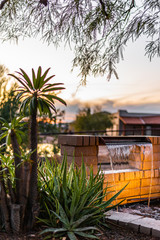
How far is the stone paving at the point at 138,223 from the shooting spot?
2658 millimetres

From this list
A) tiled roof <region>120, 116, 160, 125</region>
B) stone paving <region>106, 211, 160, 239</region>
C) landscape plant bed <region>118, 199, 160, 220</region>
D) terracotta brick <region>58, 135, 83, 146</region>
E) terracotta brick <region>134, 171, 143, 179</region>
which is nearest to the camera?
stone paving <region>106, 211, 160, 239</region>

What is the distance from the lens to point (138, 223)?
276cm

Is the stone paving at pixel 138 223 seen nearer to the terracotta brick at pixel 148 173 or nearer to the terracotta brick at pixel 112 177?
the terracotta brick at pixel 112 177

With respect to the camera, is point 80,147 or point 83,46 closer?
point 80,147

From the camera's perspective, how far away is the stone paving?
2.66 metres

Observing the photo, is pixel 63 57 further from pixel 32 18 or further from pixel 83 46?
pixel 32 18

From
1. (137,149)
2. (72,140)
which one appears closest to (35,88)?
(72,140)

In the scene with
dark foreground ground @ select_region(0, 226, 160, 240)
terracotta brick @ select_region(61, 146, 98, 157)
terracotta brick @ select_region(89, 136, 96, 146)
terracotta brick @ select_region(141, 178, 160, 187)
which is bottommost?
dark foreground ground @ select_region(0, 226, 160, 240)

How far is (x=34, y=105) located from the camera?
2.34 meters

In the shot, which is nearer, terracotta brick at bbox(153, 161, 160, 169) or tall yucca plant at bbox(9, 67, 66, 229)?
tall yucca plant at bbox(9, 67, 66, 229)

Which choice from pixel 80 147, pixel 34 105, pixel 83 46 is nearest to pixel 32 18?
pixel 83 46

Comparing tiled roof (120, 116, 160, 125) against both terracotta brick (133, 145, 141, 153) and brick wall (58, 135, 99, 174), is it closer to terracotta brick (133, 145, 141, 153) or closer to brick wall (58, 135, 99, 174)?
terracotta brick (133, 145, 141, 153)

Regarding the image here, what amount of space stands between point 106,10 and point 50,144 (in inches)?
189

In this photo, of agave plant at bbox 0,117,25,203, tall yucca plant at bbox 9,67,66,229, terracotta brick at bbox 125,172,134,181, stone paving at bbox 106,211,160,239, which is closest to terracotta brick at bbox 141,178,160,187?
terracotta brick at bbox 125,172,134,181
